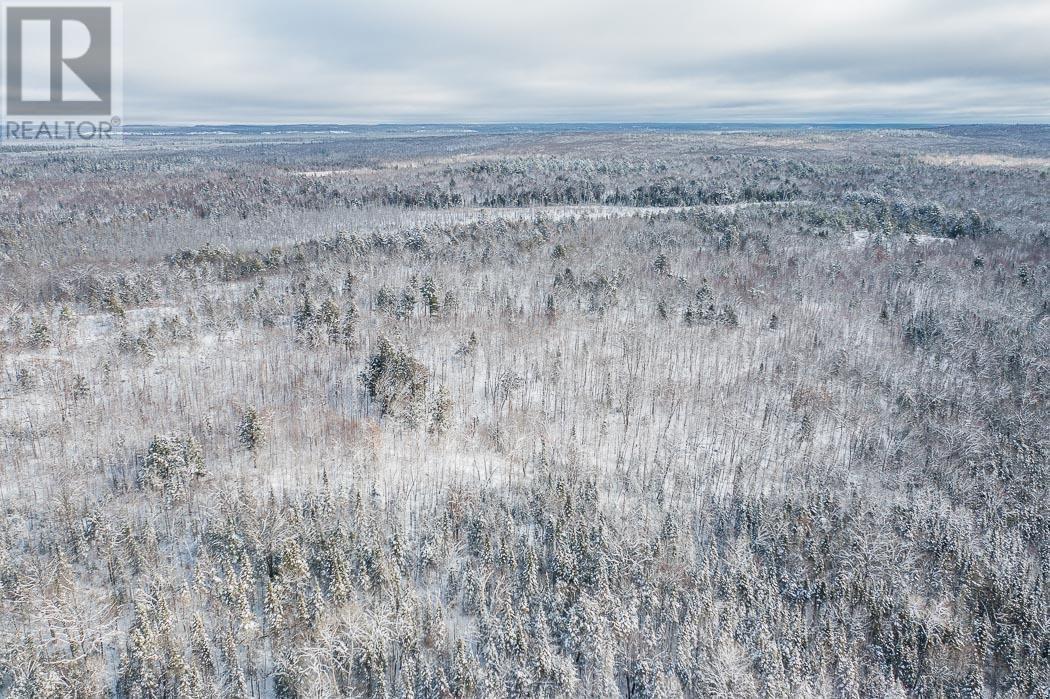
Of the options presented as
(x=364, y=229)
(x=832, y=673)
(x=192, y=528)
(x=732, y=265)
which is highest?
(x=364, y=229)

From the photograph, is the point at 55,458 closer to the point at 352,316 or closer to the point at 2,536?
the point at 2,536

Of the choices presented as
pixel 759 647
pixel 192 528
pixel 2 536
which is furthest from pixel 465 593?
pixel 2 536

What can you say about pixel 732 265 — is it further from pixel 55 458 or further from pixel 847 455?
pixel 55 458

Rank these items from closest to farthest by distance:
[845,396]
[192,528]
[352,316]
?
[192,528], [845,396], [352,316]

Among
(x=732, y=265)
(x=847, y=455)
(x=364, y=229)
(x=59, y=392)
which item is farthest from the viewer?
(x=364, y=229)

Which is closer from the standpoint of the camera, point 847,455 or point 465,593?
point 465,593

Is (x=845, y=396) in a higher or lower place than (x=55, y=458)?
higher
